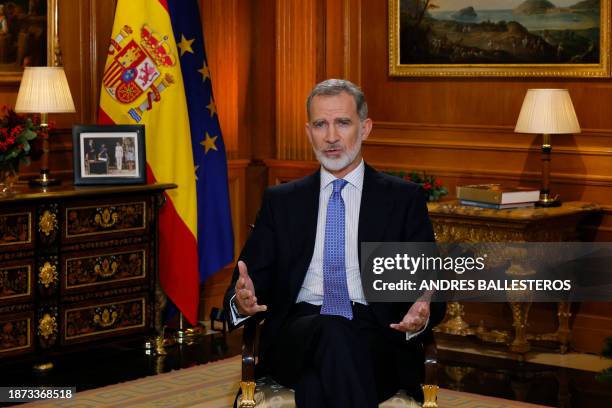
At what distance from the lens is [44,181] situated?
21.4 ft

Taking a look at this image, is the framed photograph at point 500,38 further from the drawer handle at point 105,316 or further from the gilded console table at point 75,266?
the drawer handle at point 105,316

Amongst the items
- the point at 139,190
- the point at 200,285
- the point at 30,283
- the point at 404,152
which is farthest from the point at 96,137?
the point at 404,152

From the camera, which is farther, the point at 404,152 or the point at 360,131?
the point at 404,152

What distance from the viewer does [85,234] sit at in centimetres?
646

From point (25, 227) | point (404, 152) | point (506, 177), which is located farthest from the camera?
point (404, 152)

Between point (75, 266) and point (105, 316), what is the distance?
0.38 m

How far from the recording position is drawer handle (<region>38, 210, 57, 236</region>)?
20.5ft

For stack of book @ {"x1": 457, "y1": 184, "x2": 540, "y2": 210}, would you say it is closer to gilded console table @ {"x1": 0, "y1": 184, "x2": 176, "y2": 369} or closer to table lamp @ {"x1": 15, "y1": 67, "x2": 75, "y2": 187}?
gilded console table @ {"x1": 0, "y1": 184, "x2": 176, "y2": 369}

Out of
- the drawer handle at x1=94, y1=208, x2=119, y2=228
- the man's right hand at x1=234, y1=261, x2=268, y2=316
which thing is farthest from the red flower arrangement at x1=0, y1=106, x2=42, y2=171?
the man's right hand at x1=234, y1=261, x2=268, y2=316

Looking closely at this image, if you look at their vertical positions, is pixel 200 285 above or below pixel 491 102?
below

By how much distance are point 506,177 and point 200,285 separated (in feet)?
7.79

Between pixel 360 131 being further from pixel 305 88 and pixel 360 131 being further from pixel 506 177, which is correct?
pixel 305 88

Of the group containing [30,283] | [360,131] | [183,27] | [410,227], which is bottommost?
[30,283]

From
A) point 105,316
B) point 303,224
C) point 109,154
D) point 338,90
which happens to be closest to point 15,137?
point 109,154
